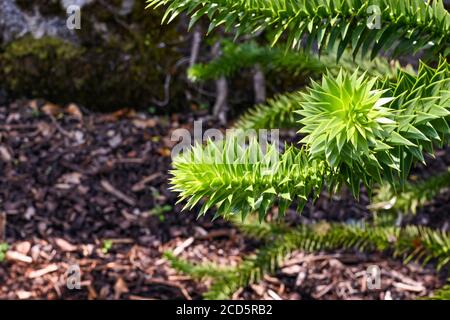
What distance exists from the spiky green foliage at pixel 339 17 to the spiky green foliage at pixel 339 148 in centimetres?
14

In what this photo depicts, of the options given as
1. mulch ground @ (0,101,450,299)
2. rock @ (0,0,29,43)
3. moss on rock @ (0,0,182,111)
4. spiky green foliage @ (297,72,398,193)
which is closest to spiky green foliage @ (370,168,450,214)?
mulch ground @ (0,101,450,299)

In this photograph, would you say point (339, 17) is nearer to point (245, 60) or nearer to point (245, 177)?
point (245, 177)

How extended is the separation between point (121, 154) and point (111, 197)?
31 centimetres

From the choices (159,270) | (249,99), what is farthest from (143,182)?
(249,99)

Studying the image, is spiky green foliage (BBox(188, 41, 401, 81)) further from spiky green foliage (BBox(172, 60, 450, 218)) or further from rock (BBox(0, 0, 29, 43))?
rock (BBox(0, 0, 29, 43))

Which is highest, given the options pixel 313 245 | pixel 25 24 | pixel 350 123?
pixel 25 24

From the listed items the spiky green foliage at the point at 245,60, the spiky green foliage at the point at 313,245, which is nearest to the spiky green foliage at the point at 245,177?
the spiky green foliage at the point at 313,245

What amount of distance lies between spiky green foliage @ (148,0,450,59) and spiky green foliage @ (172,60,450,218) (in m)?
0.14

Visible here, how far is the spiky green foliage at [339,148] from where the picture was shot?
99 cm

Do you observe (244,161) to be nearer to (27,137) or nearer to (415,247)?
(415,247)

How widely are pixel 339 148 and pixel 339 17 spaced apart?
0.39m

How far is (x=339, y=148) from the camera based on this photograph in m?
0.97

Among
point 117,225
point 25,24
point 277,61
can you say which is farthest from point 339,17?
point 25,24

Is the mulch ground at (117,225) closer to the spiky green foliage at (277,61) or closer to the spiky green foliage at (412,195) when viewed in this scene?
the spiky green foliage at (412,195)
